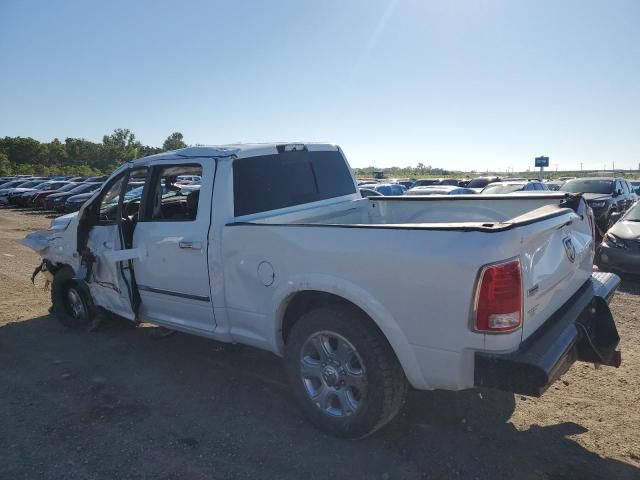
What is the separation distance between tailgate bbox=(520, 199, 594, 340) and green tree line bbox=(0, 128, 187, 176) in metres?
74.3

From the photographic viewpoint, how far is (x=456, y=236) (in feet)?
8.24

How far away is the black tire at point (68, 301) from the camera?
5.47 metres

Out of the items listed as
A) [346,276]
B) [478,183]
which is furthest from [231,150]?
[478,183]

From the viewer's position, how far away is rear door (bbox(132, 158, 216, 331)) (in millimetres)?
3828

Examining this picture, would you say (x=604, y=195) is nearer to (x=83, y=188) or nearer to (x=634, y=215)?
(x=634, y=215)

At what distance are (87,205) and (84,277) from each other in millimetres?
768

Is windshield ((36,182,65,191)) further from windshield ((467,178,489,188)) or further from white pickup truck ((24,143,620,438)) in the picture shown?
white pickup truck ((24,143,620,438))

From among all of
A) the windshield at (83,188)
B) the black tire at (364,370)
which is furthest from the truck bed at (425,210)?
the windshield at (83,188)

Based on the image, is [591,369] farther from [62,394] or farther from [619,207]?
[619,207]

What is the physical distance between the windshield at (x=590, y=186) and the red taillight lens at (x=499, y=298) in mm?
14168

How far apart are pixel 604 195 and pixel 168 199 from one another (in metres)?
13.5

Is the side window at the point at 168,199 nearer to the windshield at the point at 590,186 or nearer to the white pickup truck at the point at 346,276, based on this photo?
the white pickup truck at the point at 346,276

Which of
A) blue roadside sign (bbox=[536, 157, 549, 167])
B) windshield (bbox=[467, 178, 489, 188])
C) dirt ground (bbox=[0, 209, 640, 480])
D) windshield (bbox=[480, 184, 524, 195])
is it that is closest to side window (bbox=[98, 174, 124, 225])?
dirt ground (bbox=[0, 209, 640, 480])

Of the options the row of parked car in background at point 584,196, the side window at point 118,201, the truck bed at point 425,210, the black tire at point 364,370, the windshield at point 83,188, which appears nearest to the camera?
the black tire at point 364,370
